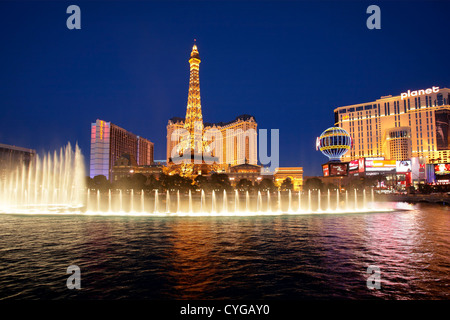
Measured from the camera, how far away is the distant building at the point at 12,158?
369ft

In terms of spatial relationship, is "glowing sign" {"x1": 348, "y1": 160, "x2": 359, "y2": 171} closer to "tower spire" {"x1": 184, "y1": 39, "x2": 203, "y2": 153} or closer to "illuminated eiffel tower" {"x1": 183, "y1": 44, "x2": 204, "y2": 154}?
"illuminated eiffel tower" {"x1": 183, "y1": 44, "x2": 204, "y2": 154}

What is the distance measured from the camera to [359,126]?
14900cm

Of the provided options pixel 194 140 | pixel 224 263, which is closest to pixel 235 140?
pixel 194 140

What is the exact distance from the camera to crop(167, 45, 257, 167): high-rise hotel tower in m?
97.6

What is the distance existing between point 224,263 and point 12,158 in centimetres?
13393

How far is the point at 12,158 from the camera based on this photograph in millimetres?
116688

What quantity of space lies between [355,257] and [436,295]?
4.04 meters

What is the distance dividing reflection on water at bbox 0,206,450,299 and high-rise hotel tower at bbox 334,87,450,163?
122m

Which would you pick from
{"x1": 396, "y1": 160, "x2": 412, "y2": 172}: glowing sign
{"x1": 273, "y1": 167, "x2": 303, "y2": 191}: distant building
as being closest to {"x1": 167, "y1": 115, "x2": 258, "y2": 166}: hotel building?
{"x1": 273, "y1": 167, "x2": 303, "y2": 191}: distant building

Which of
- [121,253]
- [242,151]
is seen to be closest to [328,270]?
[121,253]

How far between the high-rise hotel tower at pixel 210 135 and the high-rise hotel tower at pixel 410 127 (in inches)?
2099

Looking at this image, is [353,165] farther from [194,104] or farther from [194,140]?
[194,104]

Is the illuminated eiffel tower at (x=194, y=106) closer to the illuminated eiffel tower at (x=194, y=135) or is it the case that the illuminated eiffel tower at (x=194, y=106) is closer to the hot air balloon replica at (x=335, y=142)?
the illuminated eiffel tower at (x=194, y=135)


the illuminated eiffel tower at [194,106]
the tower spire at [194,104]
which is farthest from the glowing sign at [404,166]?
the tower spire at [194,104]
